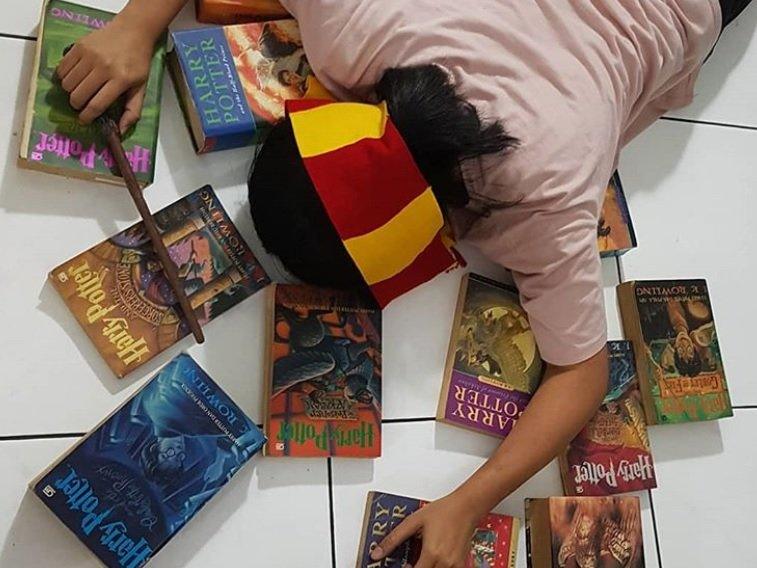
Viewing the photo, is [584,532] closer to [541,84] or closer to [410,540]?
[410,540]

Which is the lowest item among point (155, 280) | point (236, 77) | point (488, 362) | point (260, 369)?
point (488, 362)

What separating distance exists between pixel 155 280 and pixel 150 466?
0.19 meters

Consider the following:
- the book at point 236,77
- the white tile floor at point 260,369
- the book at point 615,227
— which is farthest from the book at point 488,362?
the book at point 236,77

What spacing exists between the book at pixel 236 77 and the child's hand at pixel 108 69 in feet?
0.14

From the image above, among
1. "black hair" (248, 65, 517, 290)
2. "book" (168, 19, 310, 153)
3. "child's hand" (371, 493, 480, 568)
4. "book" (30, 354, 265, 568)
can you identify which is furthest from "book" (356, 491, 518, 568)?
"book" (168, 19, 310, 153)

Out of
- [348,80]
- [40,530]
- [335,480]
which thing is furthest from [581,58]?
[40,530]

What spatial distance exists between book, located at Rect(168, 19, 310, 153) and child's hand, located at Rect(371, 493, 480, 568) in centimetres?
43

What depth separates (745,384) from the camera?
111 centimetres

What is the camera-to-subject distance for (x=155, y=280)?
0.89m

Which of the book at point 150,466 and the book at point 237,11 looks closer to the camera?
the book at point 150,466

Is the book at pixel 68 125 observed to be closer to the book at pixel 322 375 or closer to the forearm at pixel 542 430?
the book at pixel 322 375

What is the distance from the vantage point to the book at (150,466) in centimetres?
81

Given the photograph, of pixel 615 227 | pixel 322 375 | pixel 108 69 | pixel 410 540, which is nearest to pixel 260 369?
pixel 322 375

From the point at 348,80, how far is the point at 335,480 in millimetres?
412
